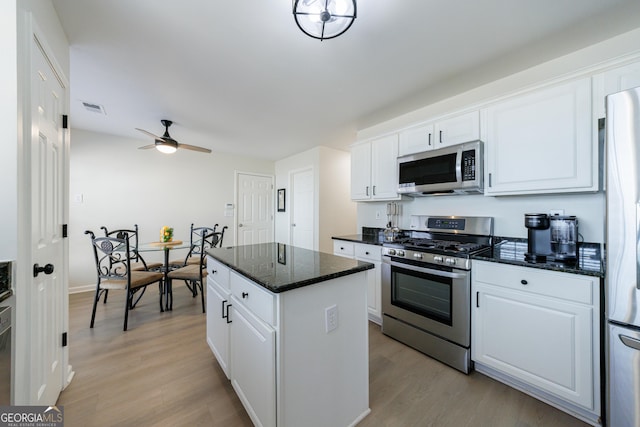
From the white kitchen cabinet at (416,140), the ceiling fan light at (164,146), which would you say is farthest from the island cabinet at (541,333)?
the ceiling fan light at (164,146)

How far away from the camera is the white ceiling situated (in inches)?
56.8

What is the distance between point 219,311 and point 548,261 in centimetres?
232

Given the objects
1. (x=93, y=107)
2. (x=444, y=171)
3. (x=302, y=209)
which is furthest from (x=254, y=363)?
(x=302, y=209)

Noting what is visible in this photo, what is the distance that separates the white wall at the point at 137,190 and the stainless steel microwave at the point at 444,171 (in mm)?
3701

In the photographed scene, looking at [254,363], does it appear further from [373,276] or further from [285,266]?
[373,276]

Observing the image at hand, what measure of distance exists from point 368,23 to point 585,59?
1.72 meters

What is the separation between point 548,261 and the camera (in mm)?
1586

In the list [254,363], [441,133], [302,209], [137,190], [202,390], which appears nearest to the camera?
[254,363]

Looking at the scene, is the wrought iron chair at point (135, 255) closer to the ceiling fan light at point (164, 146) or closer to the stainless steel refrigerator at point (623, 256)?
the ceiling fan light at point (164, 146)

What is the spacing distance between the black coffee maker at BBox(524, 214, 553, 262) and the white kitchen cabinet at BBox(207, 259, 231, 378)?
213 cm

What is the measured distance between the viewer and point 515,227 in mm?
2123

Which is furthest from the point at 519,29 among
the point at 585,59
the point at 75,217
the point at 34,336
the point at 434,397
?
the point at 75,217

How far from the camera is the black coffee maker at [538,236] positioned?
1.74m

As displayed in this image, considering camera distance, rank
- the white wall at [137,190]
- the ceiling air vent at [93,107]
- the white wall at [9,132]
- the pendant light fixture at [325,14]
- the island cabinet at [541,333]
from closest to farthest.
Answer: the white wall at [9,132]
the pendant light fixture at [325,14]
the island cabinet at [541,333]
the ceiling air vent at [93,107]
the white wall at [137,190]
